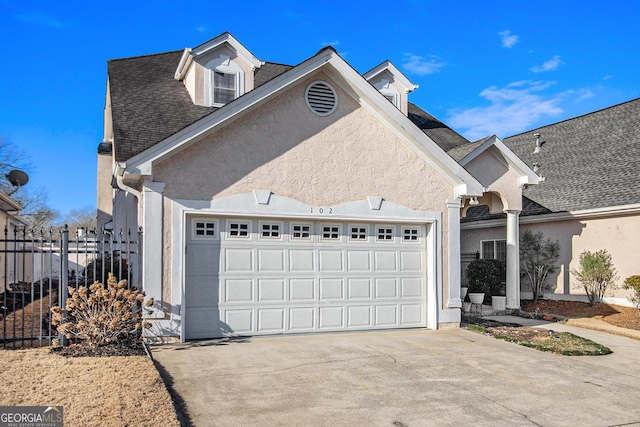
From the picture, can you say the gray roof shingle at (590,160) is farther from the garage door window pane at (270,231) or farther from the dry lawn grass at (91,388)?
the dry lawn grass at (91,388)

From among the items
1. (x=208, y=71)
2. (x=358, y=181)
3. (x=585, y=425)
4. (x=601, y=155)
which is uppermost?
(x=208, y=71)

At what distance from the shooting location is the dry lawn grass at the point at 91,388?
19.1 ft

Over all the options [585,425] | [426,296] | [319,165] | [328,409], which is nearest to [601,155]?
[426,296]

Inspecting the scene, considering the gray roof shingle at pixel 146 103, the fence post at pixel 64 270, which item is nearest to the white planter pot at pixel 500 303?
the gray roof shingle at pixel 146 103

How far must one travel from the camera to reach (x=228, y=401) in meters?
6.86

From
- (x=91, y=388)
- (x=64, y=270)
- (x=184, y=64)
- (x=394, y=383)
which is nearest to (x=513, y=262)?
(x=394, y=383)

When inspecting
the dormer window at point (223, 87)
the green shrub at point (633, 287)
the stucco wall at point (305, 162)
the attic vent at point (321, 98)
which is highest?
the dormer window at point (223, 87)

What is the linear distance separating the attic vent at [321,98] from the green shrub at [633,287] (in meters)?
9.03

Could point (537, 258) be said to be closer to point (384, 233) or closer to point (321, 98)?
point (384, 233)

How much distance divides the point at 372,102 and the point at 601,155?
1081 cm

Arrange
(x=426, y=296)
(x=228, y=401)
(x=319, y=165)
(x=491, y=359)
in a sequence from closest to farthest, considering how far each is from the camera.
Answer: (x=228, y=401), (x=491, y=359), (x=319, y=165), (x=426, y=296)

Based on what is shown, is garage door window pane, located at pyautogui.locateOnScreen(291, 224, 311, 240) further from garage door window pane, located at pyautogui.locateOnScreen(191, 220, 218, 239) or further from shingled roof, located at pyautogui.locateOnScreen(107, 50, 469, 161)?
shingled roof, located at pyautogui.locateOnScreen(107, 50, 469, 161)

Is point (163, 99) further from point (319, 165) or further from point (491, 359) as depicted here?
point (491, 359)

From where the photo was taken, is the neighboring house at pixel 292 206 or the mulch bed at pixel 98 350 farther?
the neighboring house at pixel 292 206
